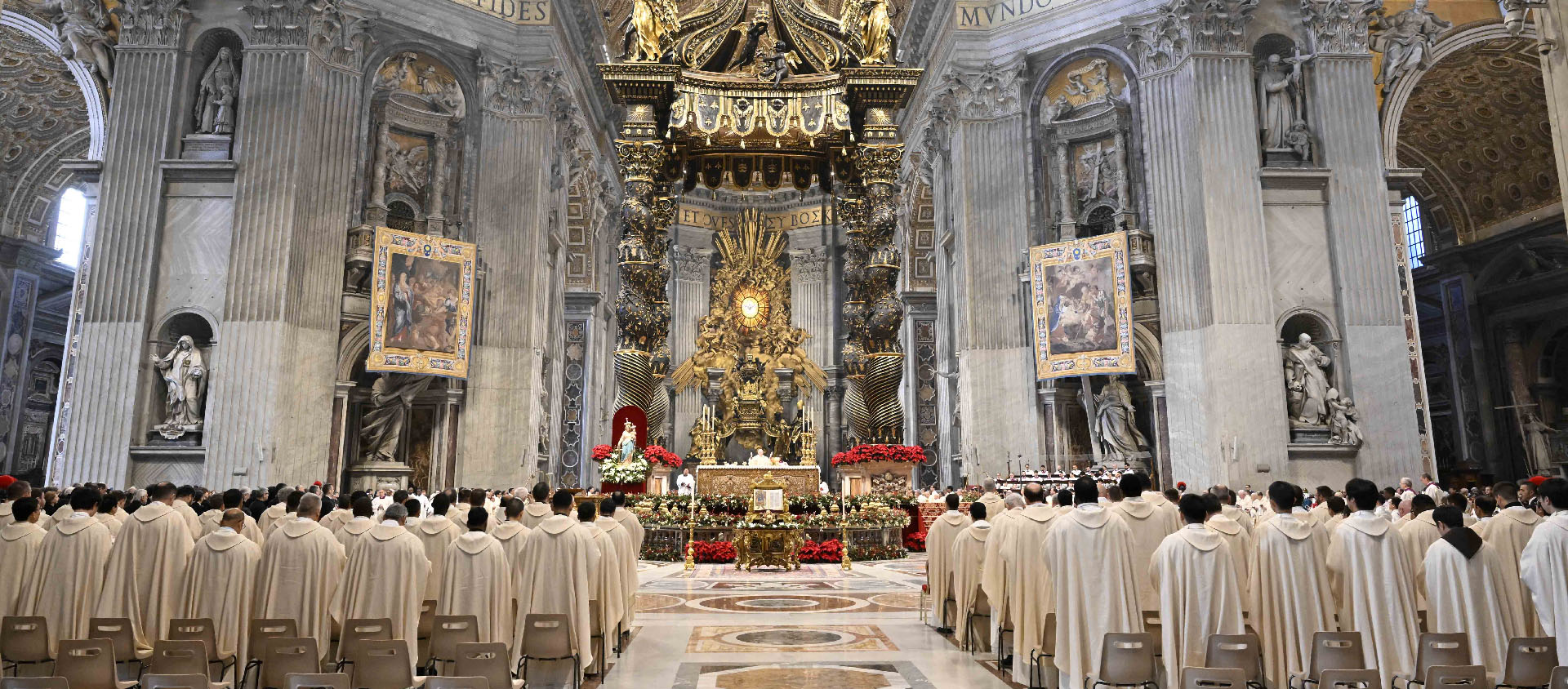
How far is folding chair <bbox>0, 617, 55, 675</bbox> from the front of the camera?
182 inches

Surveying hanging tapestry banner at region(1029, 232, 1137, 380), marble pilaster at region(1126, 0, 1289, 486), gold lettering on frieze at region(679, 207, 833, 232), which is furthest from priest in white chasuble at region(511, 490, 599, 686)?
gold lettering on frieze at region(679, 207, 833, 232)

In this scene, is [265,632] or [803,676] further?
[803,676]

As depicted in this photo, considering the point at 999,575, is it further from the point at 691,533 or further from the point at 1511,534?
the point at 691,533

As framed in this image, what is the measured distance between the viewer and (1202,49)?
1470cm

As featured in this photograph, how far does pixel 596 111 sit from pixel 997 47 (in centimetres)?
1003

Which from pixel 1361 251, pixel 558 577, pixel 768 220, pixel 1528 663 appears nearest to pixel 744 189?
pixel 1361 251

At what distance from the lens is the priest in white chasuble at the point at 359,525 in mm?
5348

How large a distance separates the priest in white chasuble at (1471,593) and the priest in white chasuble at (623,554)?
4.93 m

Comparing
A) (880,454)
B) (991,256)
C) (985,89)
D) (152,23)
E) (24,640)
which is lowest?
(24,640)

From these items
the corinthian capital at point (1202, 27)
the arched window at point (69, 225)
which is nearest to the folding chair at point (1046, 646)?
the corinthian capital at point (1202, 27)

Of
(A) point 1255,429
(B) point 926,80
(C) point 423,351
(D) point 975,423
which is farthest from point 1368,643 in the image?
(B) point 926,80

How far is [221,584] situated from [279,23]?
468 inches

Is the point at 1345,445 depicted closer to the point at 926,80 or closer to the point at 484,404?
the point at 926,80

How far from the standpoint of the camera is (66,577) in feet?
17.5
